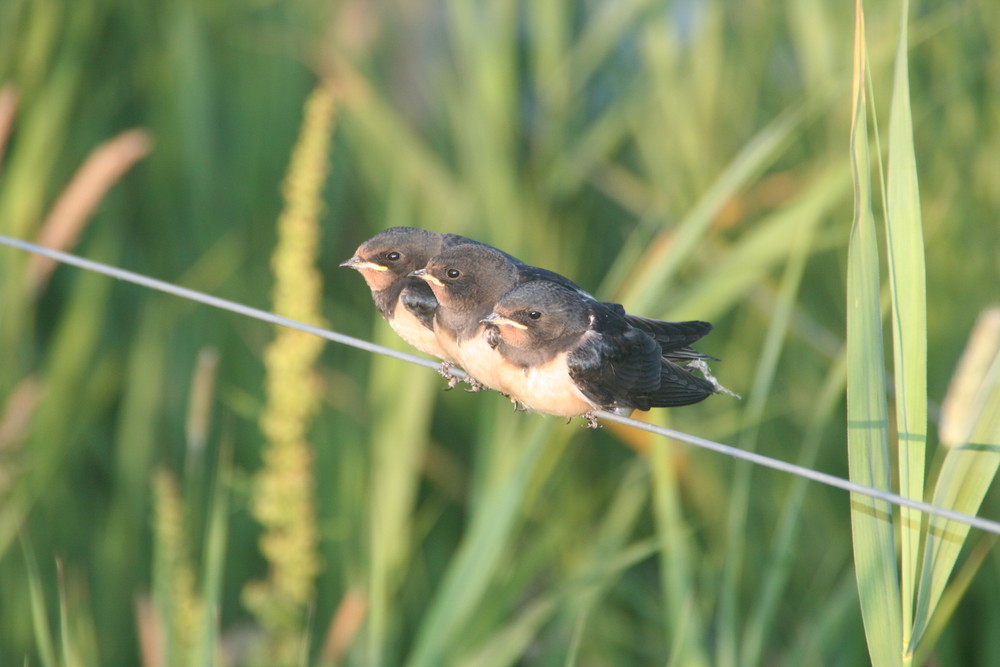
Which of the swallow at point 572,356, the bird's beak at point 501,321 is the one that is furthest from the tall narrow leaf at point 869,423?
the bird's beak at point 501,321

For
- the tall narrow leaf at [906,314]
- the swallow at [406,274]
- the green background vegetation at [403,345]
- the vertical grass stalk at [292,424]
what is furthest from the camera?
the green background vegetation at [403,345]

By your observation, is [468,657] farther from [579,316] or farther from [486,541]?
[579,316]

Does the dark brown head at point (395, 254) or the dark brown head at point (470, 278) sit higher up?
the dark brown head at point (395, 254)

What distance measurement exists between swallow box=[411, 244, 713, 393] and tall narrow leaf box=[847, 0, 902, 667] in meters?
0.24

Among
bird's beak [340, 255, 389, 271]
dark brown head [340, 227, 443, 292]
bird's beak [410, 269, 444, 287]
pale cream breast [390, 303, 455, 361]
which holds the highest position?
dark brown head [340, 227, 443, 292]

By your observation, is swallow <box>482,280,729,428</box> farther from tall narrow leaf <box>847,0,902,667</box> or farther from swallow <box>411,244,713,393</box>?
tall narrow leaf <box>847,0,902,667</box>

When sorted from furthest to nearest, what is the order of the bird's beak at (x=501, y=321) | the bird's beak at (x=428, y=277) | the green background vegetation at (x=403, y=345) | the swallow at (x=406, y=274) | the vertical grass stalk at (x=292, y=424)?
1. the green background vegetation at (x=403, y=345)
2. the vertical grass stalk at (x=292, y=424)
3. the swallow at (x=406, y=274)
4. the bird's beak at (x=428, y=277)
5. the bird's beak at (x=501, y=321)

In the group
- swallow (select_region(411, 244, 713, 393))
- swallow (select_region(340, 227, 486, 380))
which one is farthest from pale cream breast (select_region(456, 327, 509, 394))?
swallow (select_region(340, 227, 486, 380))

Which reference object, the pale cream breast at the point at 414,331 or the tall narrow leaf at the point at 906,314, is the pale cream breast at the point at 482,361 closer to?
the pale cream breast at the point at 414,331

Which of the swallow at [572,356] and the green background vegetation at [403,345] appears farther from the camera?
the green background vegetation at [403,345]

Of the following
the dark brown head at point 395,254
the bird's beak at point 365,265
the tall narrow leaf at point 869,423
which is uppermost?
the dark brown head at point 395,254

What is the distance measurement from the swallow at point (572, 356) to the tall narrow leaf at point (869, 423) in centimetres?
22

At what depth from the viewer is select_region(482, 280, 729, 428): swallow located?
3.56ft

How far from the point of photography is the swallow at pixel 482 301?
1.14 m
